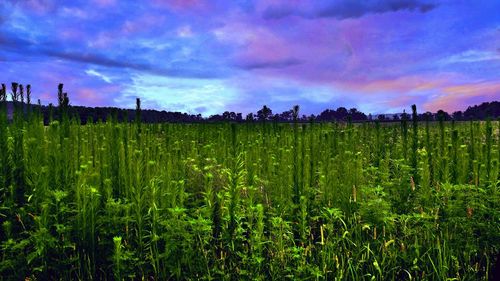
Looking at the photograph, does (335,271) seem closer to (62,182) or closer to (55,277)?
(55,277)

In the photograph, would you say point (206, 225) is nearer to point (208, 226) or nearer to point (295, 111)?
point (208, 226)

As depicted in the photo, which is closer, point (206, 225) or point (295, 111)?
point (206, 225)

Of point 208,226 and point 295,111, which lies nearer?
point 208,226

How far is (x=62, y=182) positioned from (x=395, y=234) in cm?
384

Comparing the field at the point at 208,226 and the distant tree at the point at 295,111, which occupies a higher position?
the distant tree at the point at 295,111

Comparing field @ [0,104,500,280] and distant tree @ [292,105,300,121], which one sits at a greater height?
distant tree @ [292,105,300,121]

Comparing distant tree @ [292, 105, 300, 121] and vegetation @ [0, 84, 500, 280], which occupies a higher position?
distant tree @ [292, 105, 300, 121]

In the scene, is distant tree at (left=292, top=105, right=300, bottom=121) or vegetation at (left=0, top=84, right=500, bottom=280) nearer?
vegetation at (left=0, top=84, right=500, bottom=280)

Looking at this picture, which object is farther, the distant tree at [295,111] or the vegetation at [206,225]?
the distant tree at [295,111]

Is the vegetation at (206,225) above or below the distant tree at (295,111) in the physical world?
below

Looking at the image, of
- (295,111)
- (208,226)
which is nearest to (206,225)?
(208,226)

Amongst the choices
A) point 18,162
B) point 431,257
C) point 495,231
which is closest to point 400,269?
point 431,257

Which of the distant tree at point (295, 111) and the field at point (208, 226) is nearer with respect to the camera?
the field at point (208, 226)

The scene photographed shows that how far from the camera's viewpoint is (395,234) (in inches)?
183
